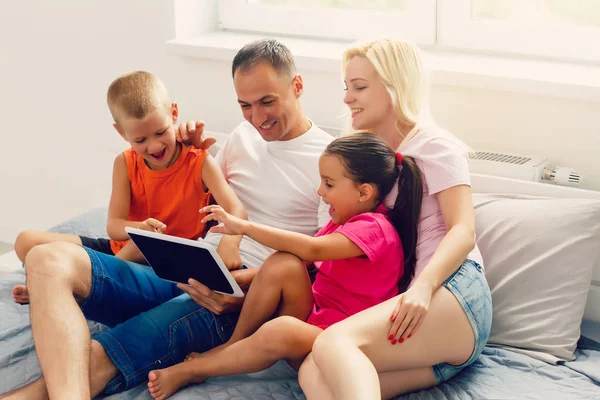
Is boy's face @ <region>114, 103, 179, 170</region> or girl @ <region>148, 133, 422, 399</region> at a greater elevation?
boy's face @ <region>114, 103, 179, 170</region>

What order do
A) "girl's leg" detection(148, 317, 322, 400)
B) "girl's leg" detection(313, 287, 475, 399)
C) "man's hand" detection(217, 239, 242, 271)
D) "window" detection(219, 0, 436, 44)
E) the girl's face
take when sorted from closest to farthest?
"girl's leg" detection(313, 287, 475, 399) → "girl's leg" detection(148, 317, 322, 400) → the girl's face → "man's hand" detection(217, 239, 242, 271) → "window" detection(219, 0, 436, 44)

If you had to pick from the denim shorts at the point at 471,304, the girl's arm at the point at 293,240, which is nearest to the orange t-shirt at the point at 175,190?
the girl's arm at the point at 293,240

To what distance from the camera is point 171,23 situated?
258cm

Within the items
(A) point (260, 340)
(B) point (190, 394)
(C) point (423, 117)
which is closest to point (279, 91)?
(C) point (423, 117)

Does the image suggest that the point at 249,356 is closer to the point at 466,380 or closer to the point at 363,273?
the point at 363,273

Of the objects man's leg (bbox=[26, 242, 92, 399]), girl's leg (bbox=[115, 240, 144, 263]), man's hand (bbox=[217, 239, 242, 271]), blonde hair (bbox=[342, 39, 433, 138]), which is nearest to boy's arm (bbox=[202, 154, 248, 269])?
man's hand (bbox=[217, 239, 242, 271])

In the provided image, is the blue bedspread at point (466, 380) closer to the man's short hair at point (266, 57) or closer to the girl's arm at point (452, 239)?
the girl's arm at point (452, 239)

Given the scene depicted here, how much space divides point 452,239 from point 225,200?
1.92 feet

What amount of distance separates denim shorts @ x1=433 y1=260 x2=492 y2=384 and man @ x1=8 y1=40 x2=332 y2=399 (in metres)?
0.40

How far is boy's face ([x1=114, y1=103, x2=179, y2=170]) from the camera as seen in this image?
188cm

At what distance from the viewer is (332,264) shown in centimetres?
174

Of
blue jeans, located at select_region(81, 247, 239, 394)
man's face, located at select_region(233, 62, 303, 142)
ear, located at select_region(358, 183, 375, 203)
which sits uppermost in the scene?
man's face, located at select_region(233, 62, 303, 142)

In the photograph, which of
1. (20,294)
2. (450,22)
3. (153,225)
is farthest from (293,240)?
(450,22)

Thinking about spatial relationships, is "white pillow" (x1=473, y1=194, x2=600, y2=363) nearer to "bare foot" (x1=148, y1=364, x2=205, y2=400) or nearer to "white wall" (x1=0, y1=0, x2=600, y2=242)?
"white wall" (x1=0, y1=0, x2=600, y2=242)
